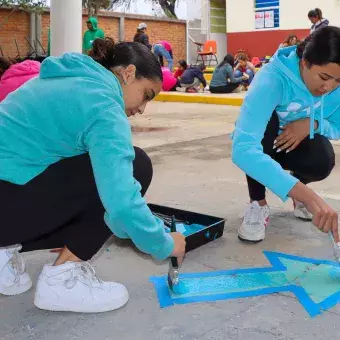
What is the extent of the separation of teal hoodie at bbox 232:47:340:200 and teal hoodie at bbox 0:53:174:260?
0.63 m

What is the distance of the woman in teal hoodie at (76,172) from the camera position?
1560 mm

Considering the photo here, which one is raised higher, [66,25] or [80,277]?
[66,25]

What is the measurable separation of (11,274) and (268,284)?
94 cm

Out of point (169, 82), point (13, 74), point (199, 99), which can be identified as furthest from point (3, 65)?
point (169, 82)

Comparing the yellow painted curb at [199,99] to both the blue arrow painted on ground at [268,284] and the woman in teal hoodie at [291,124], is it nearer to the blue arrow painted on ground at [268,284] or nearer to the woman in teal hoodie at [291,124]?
the woman in teal hoodie at [291,124]

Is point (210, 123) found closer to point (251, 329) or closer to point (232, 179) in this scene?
point (232, 179)

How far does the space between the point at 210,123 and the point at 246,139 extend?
4.78 m

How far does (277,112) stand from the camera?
272 centimetres

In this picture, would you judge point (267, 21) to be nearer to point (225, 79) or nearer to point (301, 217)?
point (225, 79)

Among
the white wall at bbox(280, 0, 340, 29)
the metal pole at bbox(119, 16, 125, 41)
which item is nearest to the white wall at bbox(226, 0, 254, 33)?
the white wall at bbox(280, 0, 340, 29)

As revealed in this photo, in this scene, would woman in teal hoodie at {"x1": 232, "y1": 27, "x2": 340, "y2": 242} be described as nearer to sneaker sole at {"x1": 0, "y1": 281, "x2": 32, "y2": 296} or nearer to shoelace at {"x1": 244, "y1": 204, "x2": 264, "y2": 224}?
shoelace at {"x1": 244, "y1": 204, "x2": 264, "y2": 224}

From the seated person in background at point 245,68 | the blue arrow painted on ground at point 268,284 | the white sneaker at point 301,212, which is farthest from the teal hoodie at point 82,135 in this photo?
the seated person in background at point 245,68

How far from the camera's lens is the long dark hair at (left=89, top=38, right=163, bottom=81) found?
5.71ft

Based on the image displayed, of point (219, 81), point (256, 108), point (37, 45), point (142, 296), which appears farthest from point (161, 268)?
point (37, 45)
